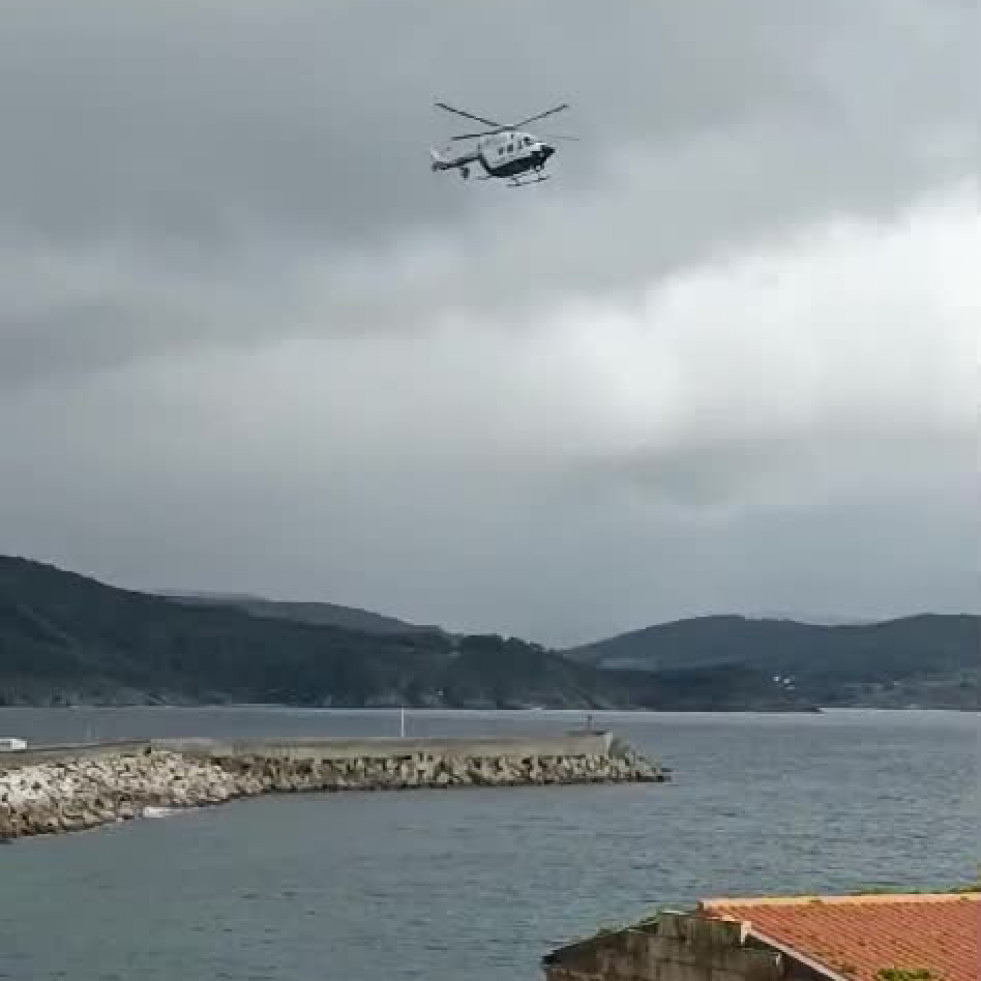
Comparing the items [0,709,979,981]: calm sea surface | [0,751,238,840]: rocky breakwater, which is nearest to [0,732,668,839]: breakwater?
[0,751,238,840]: rocky breakwater

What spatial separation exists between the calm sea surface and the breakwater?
306cm

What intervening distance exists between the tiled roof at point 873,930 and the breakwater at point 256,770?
67.0m

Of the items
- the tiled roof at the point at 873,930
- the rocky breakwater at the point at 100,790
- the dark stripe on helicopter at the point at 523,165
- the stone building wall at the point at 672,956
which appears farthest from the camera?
the rocky breakwater at the point at 100,790

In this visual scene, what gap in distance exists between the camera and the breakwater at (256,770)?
94562mm

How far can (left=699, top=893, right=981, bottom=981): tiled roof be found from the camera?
889 inches

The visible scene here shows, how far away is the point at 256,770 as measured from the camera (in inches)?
4673

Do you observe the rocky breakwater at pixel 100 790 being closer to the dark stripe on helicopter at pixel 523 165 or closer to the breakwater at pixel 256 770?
the breakwater at pixel 256 770

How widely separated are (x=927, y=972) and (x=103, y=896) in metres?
47.6

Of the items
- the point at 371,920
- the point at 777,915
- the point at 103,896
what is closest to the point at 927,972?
the point at 777,915

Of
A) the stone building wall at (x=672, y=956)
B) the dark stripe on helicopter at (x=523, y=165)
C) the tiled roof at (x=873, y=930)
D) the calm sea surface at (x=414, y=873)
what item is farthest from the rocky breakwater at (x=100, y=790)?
the tiled roof at (x=873, y=930)

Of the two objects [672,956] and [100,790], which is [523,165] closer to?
[672,956]

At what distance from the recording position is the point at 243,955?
180 ft

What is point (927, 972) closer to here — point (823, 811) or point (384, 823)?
point (384, 823)

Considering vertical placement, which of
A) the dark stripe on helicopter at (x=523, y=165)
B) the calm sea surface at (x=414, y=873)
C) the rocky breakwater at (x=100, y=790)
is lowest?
the calm sea surface at (x=414, y=873)
